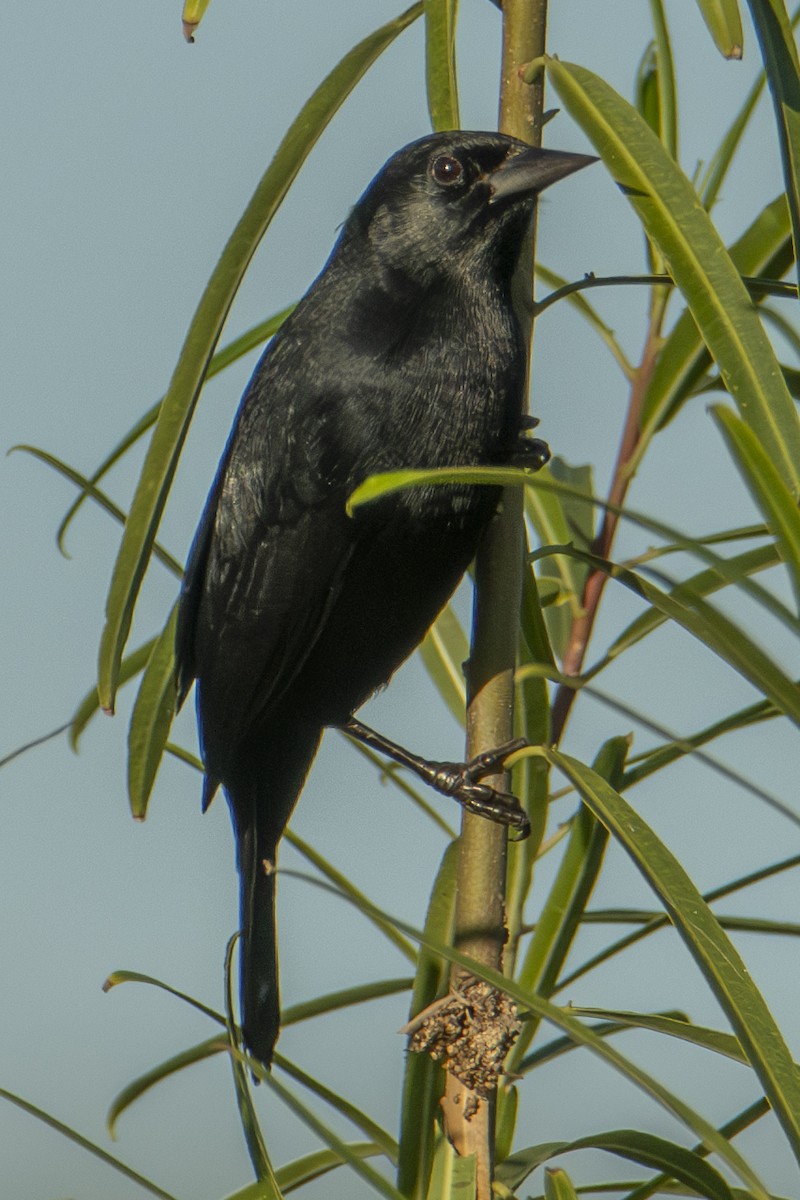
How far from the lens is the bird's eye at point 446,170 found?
6.91 ft

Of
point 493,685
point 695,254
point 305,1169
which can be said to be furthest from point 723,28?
point 305,1169

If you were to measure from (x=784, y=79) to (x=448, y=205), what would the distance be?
38.7 inches

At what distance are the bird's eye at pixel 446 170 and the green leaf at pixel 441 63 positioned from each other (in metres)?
0.38

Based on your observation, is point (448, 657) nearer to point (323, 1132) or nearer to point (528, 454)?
point (528, 454)

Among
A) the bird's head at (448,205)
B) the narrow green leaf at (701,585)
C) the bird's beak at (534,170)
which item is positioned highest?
the bird's head at (448,205)

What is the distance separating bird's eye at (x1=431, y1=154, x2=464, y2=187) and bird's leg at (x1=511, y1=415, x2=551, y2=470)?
43 centimetres

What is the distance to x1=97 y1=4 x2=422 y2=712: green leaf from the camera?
4.55 feet

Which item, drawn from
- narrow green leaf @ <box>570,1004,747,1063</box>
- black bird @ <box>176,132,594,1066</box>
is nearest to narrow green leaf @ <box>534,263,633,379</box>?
black bird @ <box>176,132,594,1066</box>

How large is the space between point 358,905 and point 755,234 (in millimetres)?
1054

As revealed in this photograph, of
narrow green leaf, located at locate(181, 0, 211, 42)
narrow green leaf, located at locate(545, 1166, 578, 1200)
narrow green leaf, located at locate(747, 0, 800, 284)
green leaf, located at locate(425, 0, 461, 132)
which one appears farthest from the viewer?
green leaf, located at locate(425, 0, 461, 132)

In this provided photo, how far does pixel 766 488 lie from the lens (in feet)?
3.00

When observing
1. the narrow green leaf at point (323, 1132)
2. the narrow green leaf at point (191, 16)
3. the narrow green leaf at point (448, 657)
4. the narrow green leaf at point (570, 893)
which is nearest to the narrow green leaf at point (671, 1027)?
the narrow green leaf at point (570, 893)

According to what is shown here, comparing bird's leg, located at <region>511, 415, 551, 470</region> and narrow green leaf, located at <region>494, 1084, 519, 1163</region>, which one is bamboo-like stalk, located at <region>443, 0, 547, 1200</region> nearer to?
narrow green leaf, located at <region>494, 1084, 519, 1163</region>

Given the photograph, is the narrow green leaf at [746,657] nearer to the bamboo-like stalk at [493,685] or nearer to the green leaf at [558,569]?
the bamboo-like stalk at [493,685]
